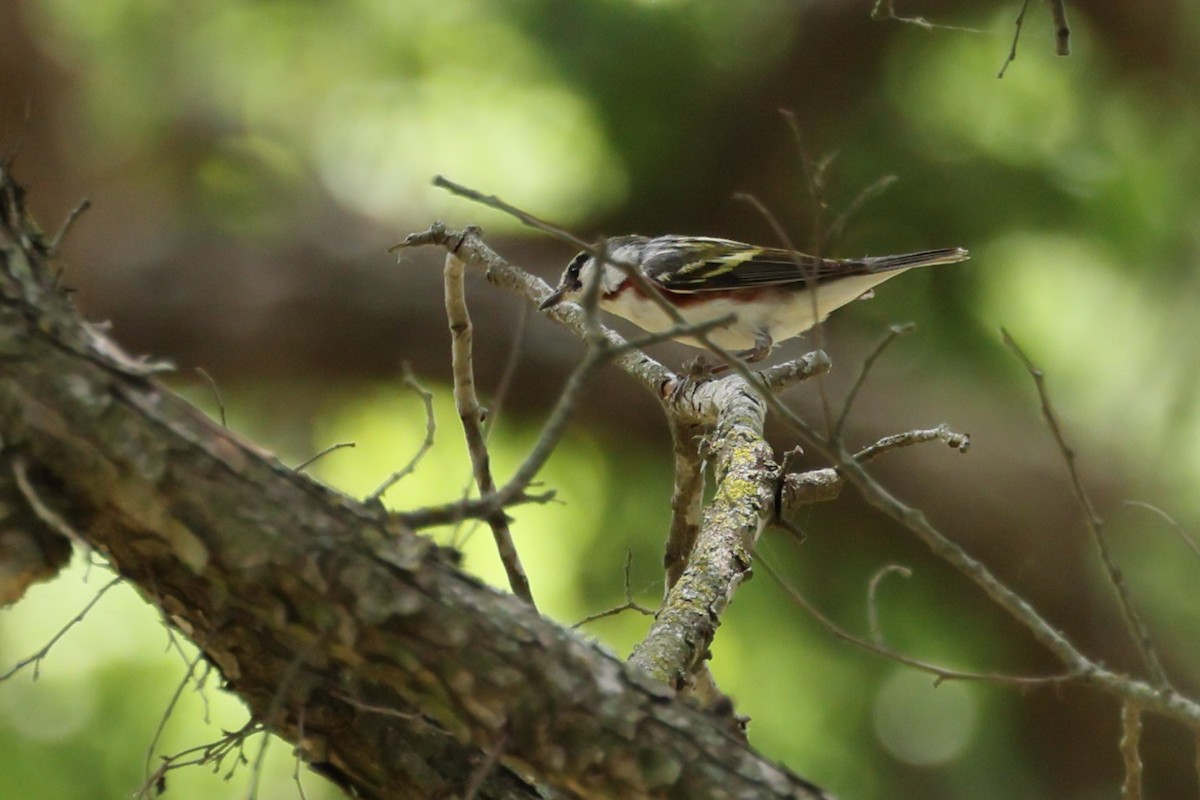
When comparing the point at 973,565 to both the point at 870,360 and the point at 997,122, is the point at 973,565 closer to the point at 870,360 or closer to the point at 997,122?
the point at 870,360

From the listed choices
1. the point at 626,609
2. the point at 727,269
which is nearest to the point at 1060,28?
the point at 626,609

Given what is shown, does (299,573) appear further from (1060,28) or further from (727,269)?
(727,269)

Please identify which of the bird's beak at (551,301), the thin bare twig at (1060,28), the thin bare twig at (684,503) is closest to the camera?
the thin bare twig at (1060,28)

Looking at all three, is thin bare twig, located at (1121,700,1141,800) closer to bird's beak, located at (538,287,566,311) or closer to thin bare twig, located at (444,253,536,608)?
thin bare twig, located at (444,253,536,608)

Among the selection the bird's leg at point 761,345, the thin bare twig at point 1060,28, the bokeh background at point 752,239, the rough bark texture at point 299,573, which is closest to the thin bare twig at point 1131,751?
the rough bark texture at point 299,573

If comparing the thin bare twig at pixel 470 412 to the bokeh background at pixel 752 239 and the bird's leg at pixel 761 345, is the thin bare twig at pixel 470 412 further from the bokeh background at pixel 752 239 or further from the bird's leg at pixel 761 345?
the bokeh background at pixel 752 239

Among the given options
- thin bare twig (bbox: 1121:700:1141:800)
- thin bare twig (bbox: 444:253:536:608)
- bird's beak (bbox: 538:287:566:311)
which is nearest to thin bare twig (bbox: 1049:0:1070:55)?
thin bare twig (bbox: 1121:700:1141:800)
